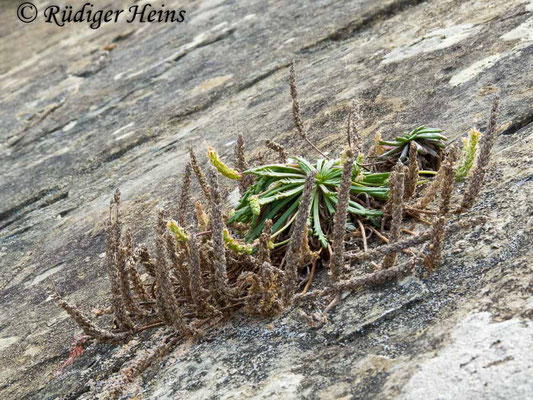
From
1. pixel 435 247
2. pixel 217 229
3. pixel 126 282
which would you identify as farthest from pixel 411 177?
pixel 126 282

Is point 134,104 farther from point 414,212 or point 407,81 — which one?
point 414,212

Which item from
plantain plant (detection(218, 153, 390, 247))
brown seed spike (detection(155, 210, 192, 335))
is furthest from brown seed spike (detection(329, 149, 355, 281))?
brown seed spike (detection(155, 210, 192, 335))

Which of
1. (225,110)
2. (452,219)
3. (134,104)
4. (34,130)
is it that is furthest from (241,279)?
(34,130)

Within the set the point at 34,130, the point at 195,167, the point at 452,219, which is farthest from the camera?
the point at 34,130

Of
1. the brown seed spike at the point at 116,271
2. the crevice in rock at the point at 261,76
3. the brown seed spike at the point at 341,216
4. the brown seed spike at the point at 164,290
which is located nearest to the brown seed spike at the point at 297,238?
the brown seed spike at the point at 341,216

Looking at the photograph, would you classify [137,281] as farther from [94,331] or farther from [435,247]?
[435,247]

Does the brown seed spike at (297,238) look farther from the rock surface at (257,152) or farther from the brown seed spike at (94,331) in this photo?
the brown seed spike at (94,331)

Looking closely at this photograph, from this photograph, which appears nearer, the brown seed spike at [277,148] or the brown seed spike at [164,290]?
the brown seed spike at [164,290]
